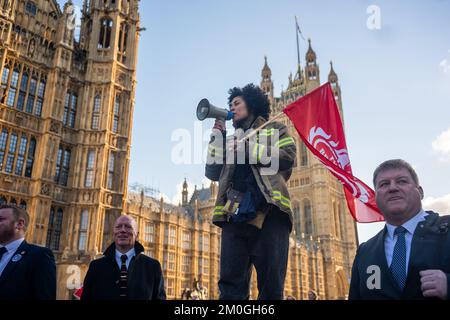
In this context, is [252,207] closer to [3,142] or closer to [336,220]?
[3,142]

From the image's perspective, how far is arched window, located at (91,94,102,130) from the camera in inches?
821

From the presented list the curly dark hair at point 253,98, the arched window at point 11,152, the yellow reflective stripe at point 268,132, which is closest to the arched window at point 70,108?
Result: the arched window at point 11,152

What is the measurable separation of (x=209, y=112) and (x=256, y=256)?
153 centimetres

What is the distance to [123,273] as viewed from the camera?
383 centimetres

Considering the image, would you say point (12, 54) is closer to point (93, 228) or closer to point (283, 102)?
point (93, 228)

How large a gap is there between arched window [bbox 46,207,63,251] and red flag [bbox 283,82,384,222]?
16.0m

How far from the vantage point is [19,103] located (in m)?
19.1

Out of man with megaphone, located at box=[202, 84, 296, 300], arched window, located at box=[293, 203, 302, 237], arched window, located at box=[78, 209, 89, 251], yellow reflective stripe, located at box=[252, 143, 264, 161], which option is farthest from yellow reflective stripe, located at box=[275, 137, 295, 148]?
arched window, located at box=[293, 203, 302, 237]

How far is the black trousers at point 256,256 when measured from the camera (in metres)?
3.46

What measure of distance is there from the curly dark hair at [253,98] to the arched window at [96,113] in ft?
59.2

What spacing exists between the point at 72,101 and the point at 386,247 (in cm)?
2136

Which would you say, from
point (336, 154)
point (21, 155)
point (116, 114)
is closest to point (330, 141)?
point (336, 154)

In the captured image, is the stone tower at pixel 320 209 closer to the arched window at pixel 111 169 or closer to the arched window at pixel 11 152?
the arched window at pixel 111 169
